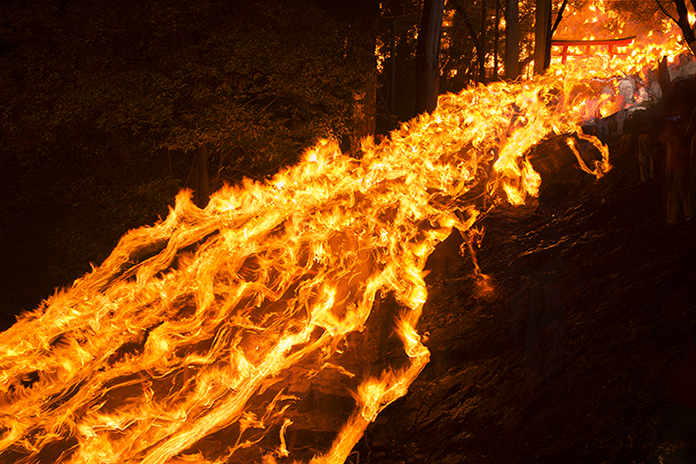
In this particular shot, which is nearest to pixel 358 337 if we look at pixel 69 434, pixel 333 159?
pixel 69 434

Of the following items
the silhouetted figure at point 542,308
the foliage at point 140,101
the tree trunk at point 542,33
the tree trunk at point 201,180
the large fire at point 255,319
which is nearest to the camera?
the silhouetted figure at point 542,308

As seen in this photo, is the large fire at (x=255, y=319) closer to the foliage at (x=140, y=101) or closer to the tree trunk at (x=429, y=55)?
the tree trunk at (x=429, y=55)

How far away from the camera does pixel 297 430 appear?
5.42m

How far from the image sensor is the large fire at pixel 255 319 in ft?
18.1

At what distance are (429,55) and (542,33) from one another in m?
7.03

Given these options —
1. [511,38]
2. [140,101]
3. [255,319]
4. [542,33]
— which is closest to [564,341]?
[255,319]

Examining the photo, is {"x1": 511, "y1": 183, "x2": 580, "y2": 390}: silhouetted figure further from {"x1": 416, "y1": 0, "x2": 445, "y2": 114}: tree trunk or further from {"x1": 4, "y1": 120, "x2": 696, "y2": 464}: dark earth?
{"x1": 416, "y1": 0, "x2": 445, "y2": 114}: tree trunk

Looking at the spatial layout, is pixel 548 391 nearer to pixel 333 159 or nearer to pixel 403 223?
pixel 403 223

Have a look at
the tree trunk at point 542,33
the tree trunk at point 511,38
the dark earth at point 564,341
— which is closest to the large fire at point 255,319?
the dark earth at point 564,341

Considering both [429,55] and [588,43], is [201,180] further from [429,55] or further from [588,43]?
[588,43]

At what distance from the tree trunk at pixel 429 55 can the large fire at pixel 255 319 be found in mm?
1147

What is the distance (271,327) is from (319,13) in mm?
7775

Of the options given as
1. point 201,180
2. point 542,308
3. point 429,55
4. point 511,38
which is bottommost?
point 542,308

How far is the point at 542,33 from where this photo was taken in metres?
15.5
